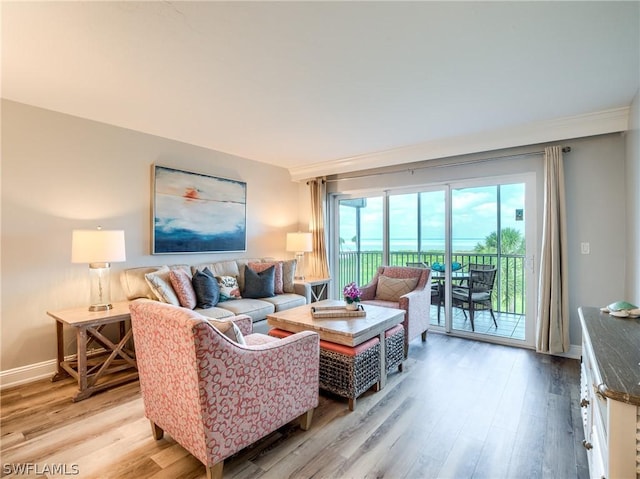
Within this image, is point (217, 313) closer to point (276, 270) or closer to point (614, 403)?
point (276, 270)

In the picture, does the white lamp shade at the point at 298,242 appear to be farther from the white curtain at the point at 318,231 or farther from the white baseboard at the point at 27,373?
the white baseboard at the point at 27,373

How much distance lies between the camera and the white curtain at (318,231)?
515 centimetres

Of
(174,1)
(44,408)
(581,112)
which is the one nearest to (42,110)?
(174,1)

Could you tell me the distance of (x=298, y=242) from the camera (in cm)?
482

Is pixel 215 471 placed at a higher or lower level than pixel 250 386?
lower

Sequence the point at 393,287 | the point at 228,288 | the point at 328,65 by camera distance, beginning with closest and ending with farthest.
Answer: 1. the point at 328,65
2. the point at 228,288
3. the point at 393,287

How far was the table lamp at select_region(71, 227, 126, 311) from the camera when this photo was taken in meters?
2.70

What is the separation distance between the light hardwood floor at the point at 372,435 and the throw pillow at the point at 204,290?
98 cm

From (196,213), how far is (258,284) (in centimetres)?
118

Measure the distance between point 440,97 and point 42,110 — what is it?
3530 millimetres

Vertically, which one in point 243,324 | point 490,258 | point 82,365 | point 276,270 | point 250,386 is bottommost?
point 82,365

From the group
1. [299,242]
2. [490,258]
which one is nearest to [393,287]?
[490,258]

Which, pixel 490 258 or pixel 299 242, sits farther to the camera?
pixel 299 242

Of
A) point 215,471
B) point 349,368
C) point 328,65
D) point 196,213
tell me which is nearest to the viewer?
point 215,471
